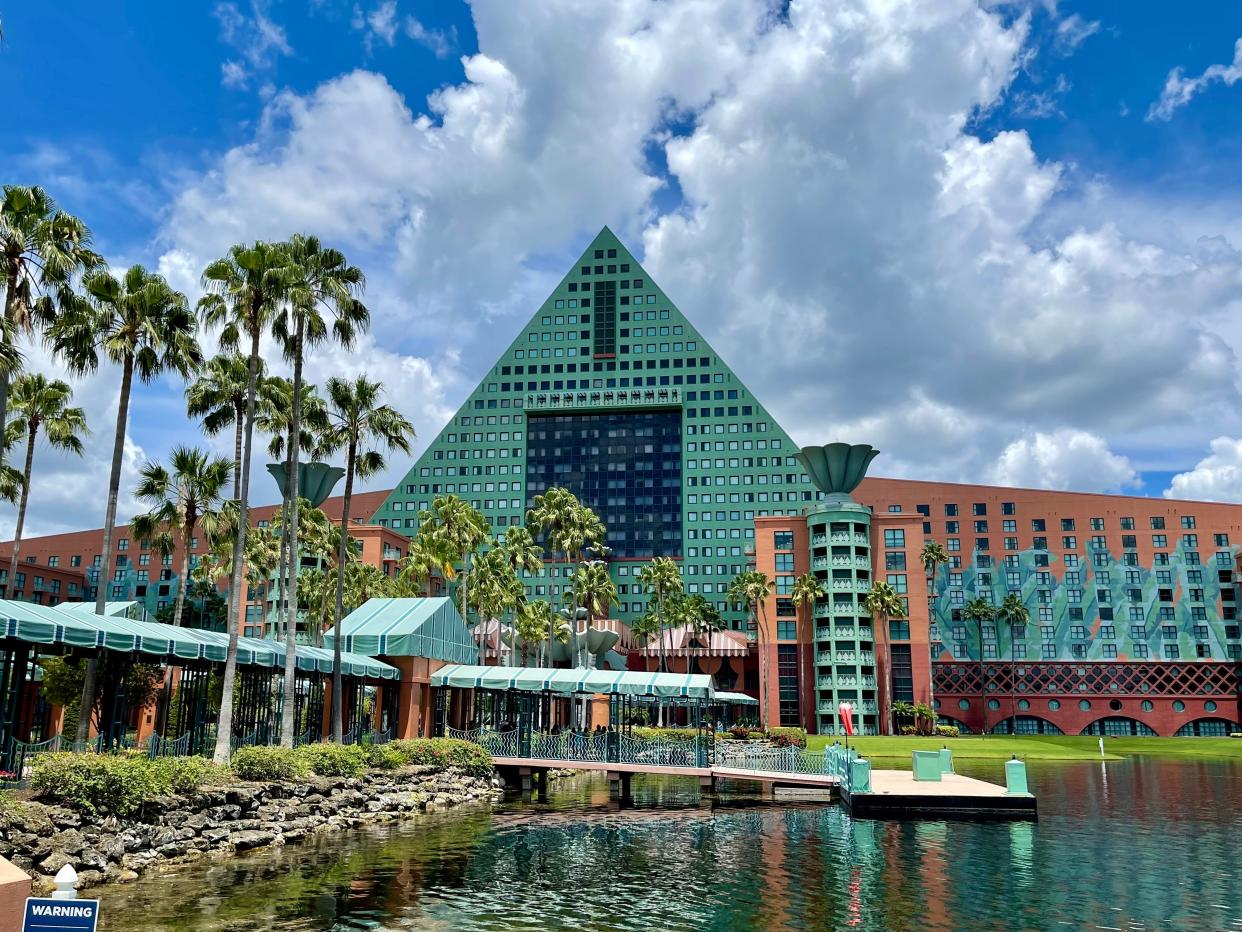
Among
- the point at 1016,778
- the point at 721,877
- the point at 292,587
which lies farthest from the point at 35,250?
the point at 1016,778

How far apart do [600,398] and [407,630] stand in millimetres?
120244

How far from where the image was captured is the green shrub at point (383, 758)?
43531mm

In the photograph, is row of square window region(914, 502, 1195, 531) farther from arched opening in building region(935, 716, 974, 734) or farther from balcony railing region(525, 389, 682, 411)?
balcony railing region(525, 389, 682, 411)

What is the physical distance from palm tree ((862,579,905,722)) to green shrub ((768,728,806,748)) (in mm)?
21909

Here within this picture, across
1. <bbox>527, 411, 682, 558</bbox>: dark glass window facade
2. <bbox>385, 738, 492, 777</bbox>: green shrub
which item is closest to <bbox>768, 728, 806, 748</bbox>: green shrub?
<bbox>385, 738, 492, 777</bbox>: green shrub

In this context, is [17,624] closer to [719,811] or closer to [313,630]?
[719,811]

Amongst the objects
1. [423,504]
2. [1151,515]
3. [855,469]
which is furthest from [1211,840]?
[423,504]

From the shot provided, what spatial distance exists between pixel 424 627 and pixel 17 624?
26.7m

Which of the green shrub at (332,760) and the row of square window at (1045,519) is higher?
the row of square window at (1045,519)

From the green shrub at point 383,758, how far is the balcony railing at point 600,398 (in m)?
126

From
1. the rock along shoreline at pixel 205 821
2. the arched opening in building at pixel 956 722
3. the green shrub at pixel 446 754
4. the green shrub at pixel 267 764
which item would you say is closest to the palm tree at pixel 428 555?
the green shrub at pixel 446 754

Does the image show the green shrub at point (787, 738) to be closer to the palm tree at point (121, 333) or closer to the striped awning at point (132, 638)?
the striped awning at point (132, 638)

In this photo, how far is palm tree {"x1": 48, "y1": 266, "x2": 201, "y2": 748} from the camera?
120 ft

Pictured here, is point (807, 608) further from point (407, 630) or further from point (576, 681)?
point (407, 630)
